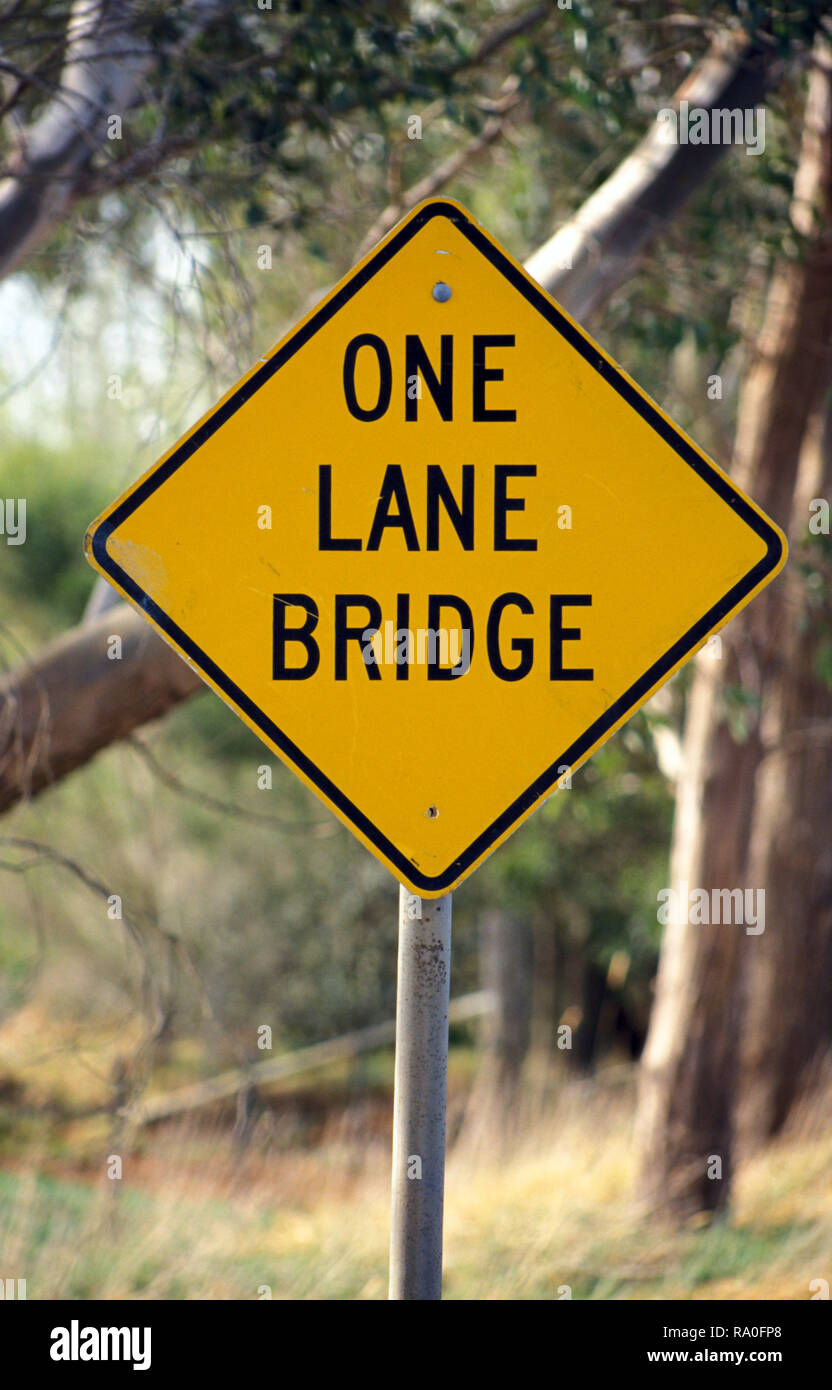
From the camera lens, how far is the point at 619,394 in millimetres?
1937

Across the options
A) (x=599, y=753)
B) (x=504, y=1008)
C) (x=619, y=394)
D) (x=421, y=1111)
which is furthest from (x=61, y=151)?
(x=504, y=1008)

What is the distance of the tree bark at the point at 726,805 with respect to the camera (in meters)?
5.77

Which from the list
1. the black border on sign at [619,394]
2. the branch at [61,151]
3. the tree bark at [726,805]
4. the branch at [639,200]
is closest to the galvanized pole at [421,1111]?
the black border on sign at [619,394]

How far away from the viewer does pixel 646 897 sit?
901 centimetres

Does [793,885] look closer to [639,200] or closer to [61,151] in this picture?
[639,200]

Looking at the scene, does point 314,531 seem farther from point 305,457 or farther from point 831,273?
point 831,273

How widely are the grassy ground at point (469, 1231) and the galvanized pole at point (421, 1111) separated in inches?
55.1

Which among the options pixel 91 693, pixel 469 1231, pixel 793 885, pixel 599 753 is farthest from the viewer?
pixel 793 885

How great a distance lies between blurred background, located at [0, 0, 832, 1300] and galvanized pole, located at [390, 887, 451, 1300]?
4.03 feet

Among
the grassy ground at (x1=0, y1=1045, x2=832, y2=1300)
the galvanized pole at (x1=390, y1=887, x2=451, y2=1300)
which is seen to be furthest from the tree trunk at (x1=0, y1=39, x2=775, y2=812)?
the galvanized pole at (x1=390, y1=887, x2=451, y2=1300)

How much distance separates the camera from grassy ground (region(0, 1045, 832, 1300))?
4832 mm

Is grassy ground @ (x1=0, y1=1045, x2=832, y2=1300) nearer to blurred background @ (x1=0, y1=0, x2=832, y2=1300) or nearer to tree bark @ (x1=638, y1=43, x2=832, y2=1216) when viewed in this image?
blurred background @ (x1=0, y1=0, x2=832, y2=1300)

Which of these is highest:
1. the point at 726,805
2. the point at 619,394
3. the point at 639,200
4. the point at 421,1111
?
the point at 639,200

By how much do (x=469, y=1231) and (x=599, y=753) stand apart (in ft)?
8.45
